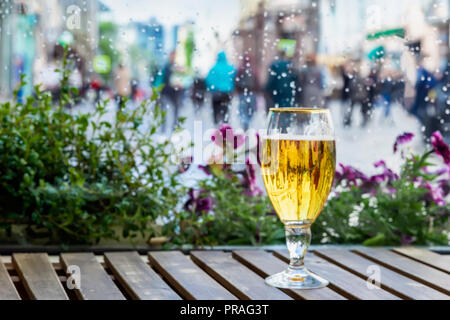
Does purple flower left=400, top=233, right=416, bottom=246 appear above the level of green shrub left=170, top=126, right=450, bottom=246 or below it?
below

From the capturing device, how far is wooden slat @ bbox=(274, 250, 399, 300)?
132 cm

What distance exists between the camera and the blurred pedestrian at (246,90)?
123 inches

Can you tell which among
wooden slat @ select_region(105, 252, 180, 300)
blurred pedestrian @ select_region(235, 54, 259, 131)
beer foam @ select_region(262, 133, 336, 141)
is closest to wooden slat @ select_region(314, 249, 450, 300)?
beer foam @ select_region(262, 133, 336, 141)

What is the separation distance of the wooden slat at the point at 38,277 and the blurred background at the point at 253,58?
1.46m

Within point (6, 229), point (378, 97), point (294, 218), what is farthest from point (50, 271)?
point (378, 97)

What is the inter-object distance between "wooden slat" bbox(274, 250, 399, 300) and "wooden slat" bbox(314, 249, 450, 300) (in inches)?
0.9

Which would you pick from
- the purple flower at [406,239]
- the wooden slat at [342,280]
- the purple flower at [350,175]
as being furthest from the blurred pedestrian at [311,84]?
the wooden slat at [342,280]

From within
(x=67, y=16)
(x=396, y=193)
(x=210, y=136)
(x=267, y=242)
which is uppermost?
(x=67, y=16)

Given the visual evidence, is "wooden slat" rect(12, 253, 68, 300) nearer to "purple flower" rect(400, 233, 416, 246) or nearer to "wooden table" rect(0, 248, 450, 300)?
"wooden table" rect(0, 248, 450, 300)

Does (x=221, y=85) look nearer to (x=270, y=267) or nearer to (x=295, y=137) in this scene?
(x=270, y=267)

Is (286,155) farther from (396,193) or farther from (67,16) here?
(67,16)

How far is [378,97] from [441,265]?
5.26 feet

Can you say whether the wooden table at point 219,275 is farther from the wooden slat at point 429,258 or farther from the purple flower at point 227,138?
the purple flower at point 227,138

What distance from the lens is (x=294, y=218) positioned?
1.42 metres
